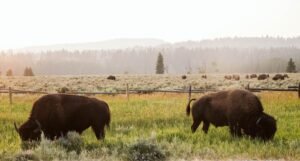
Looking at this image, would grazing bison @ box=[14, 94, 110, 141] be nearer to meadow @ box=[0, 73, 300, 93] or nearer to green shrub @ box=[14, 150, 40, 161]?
green shrub @ box=[14, 150, 40, 161]

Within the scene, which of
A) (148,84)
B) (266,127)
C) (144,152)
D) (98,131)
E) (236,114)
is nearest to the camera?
(144,152)

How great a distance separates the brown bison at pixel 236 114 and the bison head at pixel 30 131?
16.3 feet

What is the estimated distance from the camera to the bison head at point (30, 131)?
39.5 feet

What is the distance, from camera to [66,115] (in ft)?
41.8

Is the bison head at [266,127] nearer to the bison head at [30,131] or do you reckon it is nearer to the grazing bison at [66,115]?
the grazing bison at [66,115]

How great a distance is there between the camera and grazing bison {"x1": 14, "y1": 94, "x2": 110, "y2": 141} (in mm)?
12516

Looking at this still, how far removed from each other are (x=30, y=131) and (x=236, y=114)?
18.7ft

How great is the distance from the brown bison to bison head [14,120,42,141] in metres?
→ 4.96

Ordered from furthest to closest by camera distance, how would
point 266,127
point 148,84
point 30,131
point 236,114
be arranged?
point 148,84 < point 236,114 < point 266,127 < point 30,131

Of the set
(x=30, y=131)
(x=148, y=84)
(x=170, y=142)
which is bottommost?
(x=148, y=84)

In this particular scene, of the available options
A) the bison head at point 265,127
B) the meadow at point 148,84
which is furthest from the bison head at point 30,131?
the meadow at point 148,84

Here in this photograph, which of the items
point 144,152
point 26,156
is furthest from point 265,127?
point 26,156

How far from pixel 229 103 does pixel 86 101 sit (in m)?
4.14

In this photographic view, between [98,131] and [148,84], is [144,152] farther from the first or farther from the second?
[148,84]
